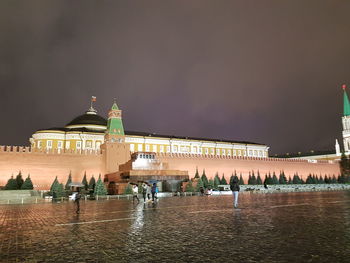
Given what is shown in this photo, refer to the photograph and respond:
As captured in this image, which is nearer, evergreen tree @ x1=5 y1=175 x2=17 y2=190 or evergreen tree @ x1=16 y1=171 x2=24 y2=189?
evergreen tree @ x1=5 y1=175 x2=17 y2=190

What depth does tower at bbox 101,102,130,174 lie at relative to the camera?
32.0 meters

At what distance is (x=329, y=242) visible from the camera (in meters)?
5.07

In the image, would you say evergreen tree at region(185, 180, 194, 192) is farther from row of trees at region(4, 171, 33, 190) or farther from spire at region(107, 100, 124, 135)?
row of trees at region(4, 171, 33, 190)

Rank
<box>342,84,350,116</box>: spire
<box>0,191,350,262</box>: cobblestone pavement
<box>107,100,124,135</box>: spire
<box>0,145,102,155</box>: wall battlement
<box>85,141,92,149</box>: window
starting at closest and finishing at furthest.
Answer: <box>0,191,350,262</box>: cobblestone pavement → <box>0,145,102,155</box>: wall battlement → <box>107,100,124,135</box>: spire → <box>85,141,92,149</box>: window → <box>342,84,350,116</box>: spire

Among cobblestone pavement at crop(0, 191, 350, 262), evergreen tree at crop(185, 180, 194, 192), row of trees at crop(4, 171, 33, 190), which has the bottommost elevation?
cobblestone pavement at crop(0, 191, 350, 262)

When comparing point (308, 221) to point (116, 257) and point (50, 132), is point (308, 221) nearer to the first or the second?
point (116, 257)

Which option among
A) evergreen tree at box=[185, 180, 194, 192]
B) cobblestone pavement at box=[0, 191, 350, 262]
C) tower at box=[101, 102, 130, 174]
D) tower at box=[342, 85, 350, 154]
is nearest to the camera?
cobblestone pavement at box=[0, 191, 350, 262]

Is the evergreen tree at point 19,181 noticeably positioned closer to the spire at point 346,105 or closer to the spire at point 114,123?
the spire at point 114,123

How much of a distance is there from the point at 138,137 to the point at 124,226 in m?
45.3

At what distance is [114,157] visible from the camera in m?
32.4

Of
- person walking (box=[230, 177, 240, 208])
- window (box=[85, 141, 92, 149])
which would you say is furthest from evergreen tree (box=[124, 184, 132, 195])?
window (box=[85, 141, 92, 149])

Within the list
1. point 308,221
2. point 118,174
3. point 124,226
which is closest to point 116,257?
point 124,226

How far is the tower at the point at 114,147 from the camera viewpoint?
31984mm

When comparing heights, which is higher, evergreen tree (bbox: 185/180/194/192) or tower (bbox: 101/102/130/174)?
tower (bbox: 101/102/130/174)
